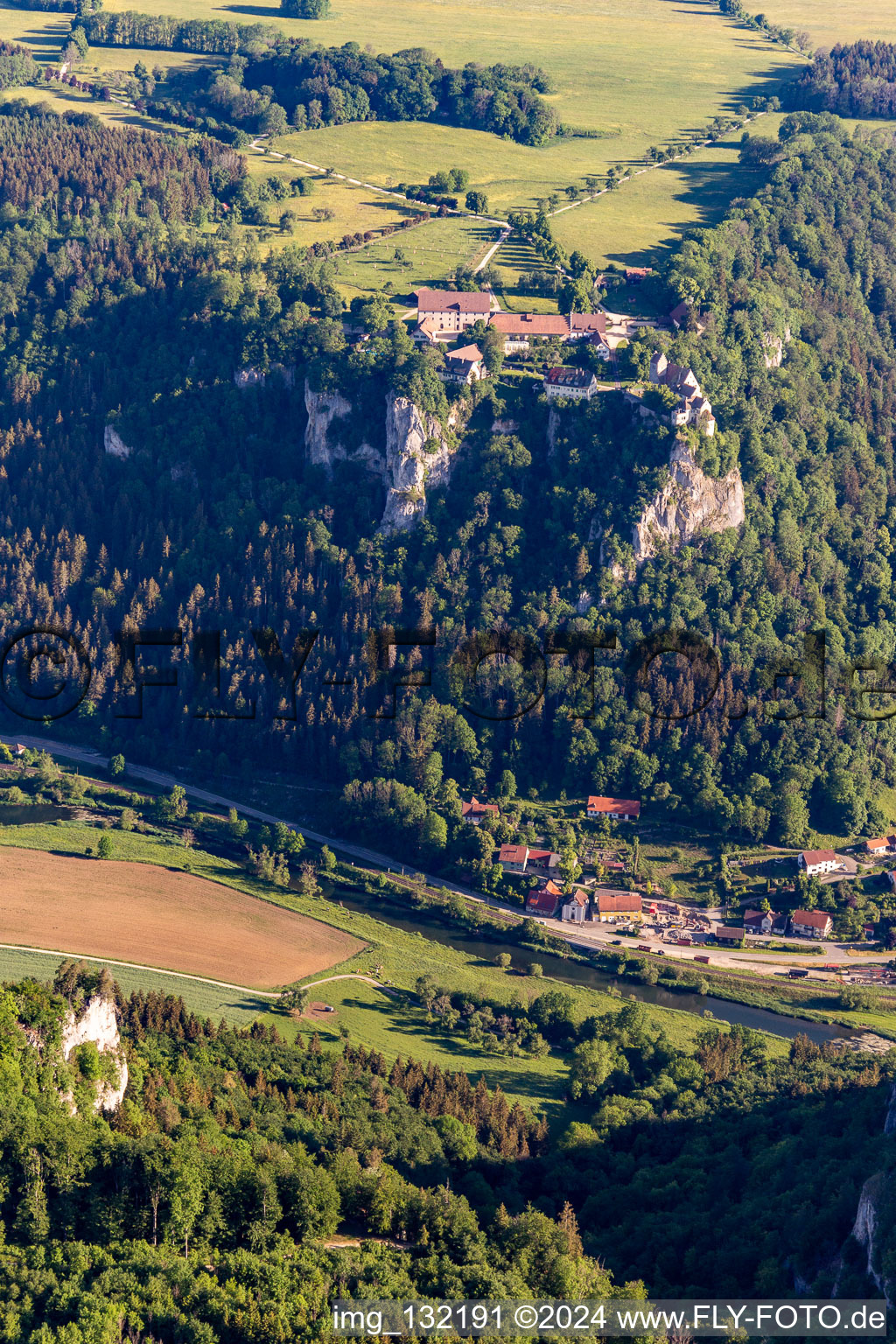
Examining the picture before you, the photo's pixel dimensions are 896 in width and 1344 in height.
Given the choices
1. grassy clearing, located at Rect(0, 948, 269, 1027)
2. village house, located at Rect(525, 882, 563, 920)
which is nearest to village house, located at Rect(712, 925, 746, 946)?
village house, located at Rect(525, 882, 563, 920)

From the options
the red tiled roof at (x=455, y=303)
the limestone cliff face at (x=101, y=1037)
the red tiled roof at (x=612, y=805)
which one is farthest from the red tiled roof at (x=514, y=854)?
the red tiled roof at (x=455, y=303)

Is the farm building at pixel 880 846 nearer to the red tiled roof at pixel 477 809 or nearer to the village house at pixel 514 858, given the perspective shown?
the village house at pixel 514 858

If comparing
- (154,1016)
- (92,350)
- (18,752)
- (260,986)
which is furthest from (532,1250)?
(92,350)

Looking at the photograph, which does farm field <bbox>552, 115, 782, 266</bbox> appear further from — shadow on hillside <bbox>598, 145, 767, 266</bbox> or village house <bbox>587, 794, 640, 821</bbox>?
village house <bbox>587, 794, 640, 821</bbox>

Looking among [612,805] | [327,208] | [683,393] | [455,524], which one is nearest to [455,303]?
[455,524]

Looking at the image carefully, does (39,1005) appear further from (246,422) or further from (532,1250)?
(246,422)

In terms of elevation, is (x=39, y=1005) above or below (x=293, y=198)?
below
